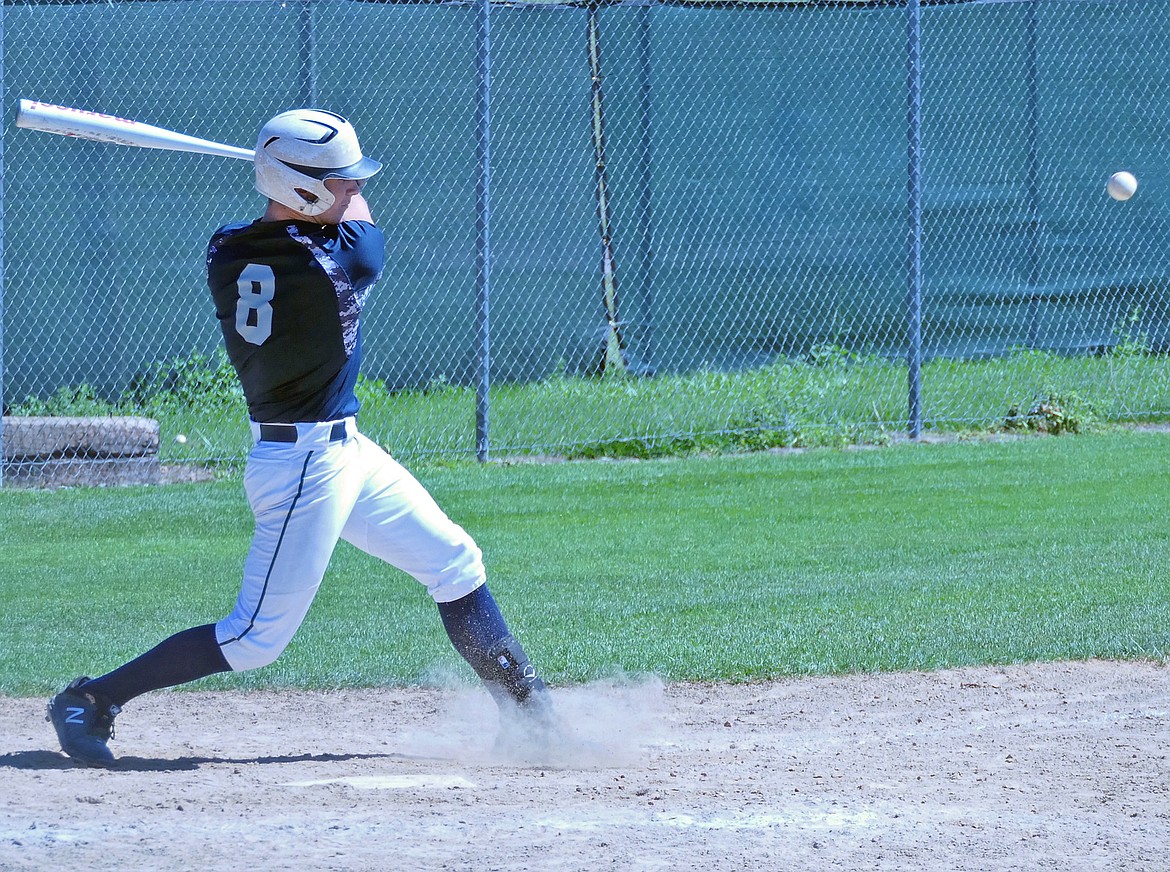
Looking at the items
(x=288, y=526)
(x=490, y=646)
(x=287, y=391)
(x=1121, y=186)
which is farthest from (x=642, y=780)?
(x=1121, y=186)

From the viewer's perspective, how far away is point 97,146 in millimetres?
10438

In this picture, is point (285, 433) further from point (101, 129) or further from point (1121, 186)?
point (1121, 186)

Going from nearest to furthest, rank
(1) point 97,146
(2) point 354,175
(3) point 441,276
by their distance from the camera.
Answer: (2) point 354,175, (1) point 97,146, (3) point 441,276

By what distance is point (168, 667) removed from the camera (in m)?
4.15

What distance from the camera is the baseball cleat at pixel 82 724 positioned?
418cm

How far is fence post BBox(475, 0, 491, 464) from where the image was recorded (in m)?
10.1

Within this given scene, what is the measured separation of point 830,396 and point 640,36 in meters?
3.42

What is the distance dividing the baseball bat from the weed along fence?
5163 mm

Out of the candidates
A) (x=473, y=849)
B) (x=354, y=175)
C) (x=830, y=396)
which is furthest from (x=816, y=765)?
(x=830, y=396)

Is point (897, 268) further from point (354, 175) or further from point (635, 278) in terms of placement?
point (354, 175)

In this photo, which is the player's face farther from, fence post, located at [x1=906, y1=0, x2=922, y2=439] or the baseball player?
fence post, located at [x1=906, y1=0, x2=922, y2=439]

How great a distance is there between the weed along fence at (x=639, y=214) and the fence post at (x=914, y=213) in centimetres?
3

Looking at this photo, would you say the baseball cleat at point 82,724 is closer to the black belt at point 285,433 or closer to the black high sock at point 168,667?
the black high sock at point 168,667

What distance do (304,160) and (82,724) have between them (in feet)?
6.04
